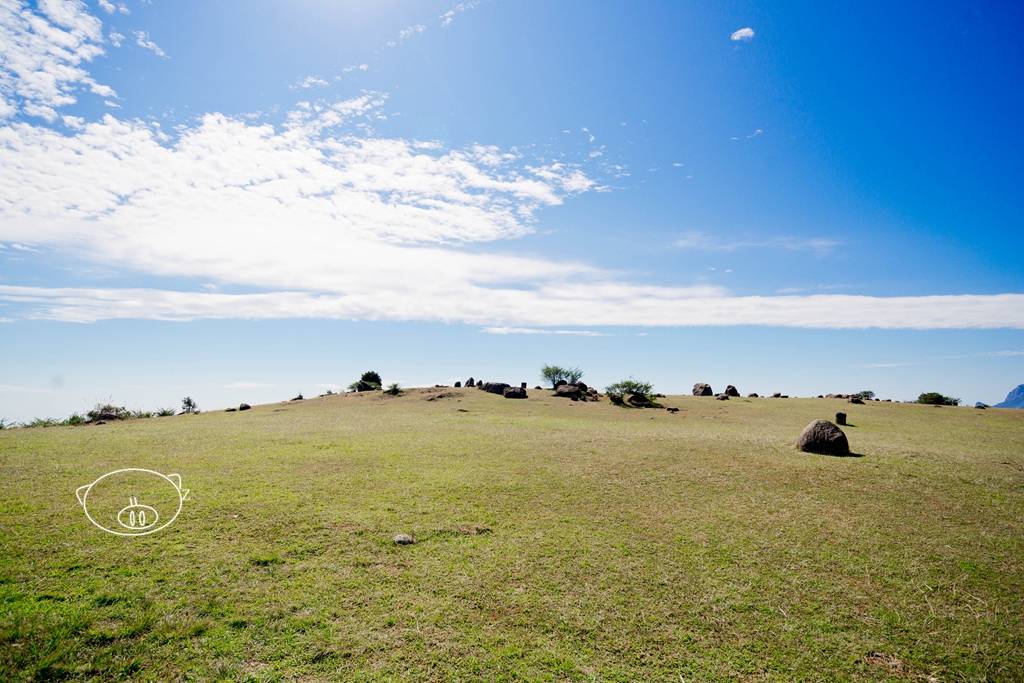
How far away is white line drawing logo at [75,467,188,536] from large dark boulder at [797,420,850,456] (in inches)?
825

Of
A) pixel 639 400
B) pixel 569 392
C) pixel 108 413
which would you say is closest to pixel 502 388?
pixel 569 392

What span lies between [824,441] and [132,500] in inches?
884

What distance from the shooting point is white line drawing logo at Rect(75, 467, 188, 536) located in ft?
34.1

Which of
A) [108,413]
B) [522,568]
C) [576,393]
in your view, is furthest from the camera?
[576,393]

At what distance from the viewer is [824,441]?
1822 cm

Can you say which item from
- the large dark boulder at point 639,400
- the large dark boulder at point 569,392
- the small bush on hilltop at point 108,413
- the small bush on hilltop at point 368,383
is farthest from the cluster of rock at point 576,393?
the small bush on hilltop at point 108,413

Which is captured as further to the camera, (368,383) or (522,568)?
(368,383)

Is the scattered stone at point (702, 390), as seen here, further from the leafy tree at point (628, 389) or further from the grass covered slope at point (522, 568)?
the grass covered slope at point (522, 568)

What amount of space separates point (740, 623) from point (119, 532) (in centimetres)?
1230

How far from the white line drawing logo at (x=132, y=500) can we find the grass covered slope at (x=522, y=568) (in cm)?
40

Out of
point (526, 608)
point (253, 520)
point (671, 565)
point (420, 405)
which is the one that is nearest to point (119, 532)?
point (253, 520)

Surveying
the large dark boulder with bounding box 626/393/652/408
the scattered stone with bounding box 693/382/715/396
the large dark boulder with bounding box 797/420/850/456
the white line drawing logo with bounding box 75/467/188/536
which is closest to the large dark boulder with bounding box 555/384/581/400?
the large dark boulder with bounding box 626/393/652/408

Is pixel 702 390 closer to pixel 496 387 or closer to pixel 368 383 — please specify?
pixel 496 387

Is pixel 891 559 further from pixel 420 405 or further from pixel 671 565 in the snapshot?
pixel 420 405
